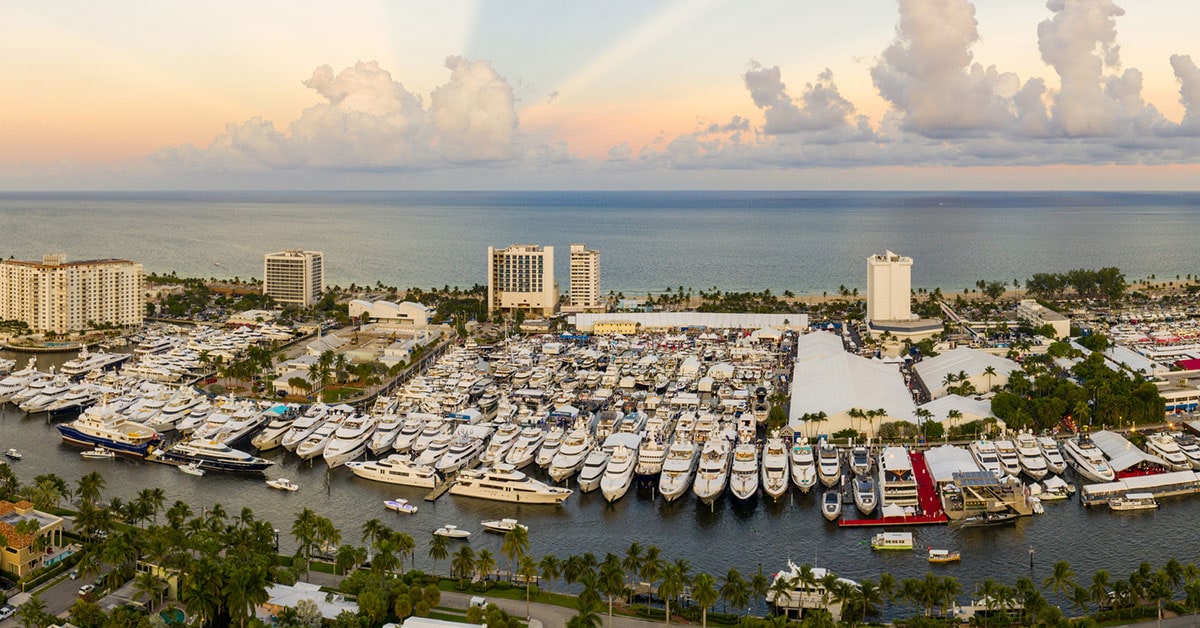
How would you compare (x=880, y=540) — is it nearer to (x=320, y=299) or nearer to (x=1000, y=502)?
(x=1000, y=502)

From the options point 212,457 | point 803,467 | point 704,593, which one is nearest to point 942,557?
point 803,467

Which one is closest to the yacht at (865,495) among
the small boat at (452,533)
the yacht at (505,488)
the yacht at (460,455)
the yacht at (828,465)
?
the yacht at (828,465)

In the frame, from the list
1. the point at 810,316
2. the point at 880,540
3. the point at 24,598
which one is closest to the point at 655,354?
the point at 810,316

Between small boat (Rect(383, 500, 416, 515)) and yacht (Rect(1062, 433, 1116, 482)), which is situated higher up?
yacht (Rect(1062, 433, 1116, 482))

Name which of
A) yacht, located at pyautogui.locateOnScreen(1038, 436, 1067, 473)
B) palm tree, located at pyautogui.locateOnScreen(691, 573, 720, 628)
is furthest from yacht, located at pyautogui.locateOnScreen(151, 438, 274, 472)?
yacht, located at pyautogui.locateOnScreen(1038, 436, 1067, 473)

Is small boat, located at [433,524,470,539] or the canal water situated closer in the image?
the canal water

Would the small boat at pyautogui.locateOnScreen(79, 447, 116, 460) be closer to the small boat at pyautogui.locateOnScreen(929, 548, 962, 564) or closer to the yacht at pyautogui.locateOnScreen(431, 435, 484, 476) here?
the yacht at pyautogui.locateOnScreen(431, 435, 484, 476)
